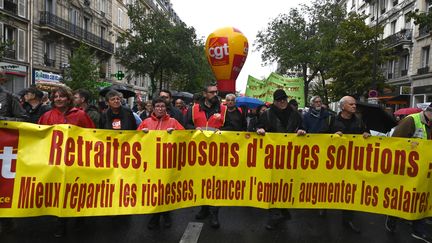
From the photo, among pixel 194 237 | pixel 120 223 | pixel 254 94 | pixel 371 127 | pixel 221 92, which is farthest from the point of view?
pixel 254 94

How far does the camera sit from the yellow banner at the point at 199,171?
4.36m

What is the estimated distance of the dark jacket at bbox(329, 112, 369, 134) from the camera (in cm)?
532

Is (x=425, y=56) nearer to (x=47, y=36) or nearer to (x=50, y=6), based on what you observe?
(x=47, y=36)

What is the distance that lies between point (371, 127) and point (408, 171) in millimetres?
2289

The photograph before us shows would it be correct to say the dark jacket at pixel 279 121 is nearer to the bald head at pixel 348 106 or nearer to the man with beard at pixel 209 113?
the bald head at pixel 348 106

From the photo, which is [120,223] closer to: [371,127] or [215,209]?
[215,209]

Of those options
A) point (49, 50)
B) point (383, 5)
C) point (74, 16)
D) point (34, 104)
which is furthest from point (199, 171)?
point (383, 5)

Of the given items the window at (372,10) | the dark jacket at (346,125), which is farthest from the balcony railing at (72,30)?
the window at (372,10)

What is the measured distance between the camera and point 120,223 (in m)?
5.14

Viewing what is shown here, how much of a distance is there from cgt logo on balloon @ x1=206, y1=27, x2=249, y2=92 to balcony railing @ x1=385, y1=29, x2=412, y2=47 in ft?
70.6

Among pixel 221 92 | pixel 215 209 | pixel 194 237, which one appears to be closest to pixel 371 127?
pixel 215 209

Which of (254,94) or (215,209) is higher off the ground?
(254,94)

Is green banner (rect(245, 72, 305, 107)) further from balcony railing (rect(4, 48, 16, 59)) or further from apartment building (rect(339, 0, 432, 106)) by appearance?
balcony railing (rect(4, 48, 16, 59))

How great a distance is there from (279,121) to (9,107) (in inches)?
140
